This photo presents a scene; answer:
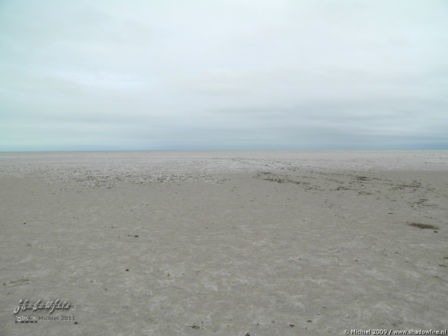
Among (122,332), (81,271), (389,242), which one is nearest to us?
(122,332)

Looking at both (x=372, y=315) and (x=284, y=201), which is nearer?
(x=372, y=315)

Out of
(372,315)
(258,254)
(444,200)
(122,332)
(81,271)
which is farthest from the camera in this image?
(444,200)

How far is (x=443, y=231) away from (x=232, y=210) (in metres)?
8.92

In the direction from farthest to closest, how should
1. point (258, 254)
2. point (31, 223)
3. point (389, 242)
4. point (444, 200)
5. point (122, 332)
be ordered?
point (444, 200)
point (31, 223)
point (389, 242)
point (258, 254)
point (122, 332)

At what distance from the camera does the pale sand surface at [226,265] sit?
17.1 feet

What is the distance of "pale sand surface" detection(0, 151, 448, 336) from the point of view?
5211mm

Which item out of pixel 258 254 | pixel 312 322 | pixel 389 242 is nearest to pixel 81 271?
pixel 258 254

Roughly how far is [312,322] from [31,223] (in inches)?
471

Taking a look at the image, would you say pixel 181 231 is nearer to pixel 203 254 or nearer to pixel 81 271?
pixel 203 254

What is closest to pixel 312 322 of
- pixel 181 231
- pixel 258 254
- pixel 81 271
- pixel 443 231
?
pixel 258 254

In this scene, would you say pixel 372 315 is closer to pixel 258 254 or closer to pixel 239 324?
pixel 239 324

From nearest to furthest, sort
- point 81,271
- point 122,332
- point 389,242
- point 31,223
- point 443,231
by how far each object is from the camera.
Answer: point 122,332 → point 81,271 → point 389,242 → point 443,231 → point 31,223

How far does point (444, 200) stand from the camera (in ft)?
54.0

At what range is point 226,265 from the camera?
7.71 metres
